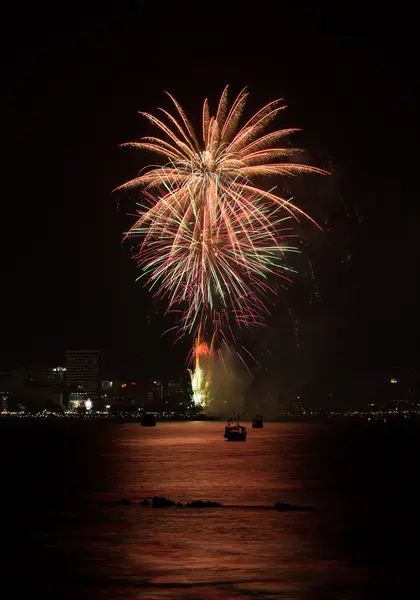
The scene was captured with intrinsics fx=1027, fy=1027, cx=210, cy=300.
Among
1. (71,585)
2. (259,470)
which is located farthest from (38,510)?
(259,470)

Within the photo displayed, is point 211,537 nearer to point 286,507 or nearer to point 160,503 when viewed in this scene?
point 286,507

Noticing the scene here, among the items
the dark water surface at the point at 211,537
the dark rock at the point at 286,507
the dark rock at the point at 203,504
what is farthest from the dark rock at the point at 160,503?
the dark rock at the point at 286,507

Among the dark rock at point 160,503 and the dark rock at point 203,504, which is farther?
the dark rock at point 203,504

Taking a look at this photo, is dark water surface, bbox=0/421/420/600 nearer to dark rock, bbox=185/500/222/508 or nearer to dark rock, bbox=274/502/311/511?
dark rock, bbox=274/502/311/511

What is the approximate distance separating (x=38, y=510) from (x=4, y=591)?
20.0 meters

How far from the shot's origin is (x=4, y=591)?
81.1 ft

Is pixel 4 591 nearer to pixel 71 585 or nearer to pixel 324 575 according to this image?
pixel 71 585

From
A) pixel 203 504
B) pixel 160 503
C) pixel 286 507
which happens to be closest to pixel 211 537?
pixel 286 507

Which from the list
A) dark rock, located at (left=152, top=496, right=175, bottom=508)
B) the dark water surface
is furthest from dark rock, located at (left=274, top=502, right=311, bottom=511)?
dark rock, located at (left=152, top=496, right=175, bottom=508)

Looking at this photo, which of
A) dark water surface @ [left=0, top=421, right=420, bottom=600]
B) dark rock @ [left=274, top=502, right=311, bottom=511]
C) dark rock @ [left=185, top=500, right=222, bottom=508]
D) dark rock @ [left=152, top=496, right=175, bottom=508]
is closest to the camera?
dark water surface @ [left=0, top=421, right=420, bottom=600]

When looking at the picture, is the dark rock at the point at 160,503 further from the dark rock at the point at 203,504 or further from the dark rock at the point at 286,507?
the dark rock at the point at 286,507

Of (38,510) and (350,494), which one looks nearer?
(38,510)

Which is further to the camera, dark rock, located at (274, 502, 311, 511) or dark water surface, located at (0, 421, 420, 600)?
dark rock, located at (274, 502, 311, 511)

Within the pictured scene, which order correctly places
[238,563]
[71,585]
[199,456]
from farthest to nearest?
[199,456] → [238,563] → [71,585]
